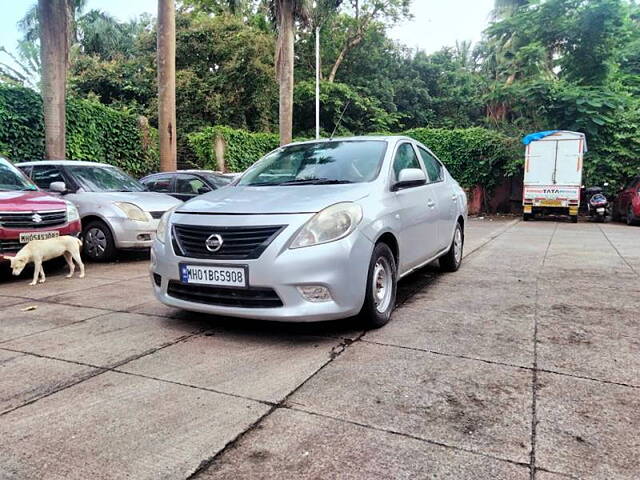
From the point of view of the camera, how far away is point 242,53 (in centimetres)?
2173

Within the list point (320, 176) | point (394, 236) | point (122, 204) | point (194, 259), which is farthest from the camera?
point (122, 204)

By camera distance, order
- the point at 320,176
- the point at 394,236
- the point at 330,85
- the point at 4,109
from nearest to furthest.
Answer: the point at 394,236, the point at 320,176, the point at 4,109, the point at 330,85

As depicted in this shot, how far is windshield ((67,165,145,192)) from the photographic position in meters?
7.58

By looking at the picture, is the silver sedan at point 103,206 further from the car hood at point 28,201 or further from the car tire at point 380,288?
the car tire at point 380,288

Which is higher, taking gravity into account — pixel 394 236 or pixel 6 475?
pixel 394 236

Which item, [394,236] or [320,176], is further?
[320,176]

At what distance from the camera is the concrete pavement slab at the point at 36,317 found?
12.7ft

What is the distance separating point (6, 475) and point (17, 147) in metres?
10.4

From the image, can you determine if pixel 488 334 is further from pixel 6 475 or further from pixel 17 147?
pixel 17 147

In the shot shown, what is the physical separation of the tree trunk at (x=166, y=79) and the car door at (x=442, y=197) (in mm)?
7566

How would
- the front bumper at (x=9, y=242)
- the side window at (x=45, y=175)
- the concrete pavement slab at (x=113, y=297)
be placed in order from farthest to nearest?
1. the side window at (x=45, y=175)
2. the front bumper at (x=9, y=242)
3. the concrete pavement slab at (x=113, y=297)

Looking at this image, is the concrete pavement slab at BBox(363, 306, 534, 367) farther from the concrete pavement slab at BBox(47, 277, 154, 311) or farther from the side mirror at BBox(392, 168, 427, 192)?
the concrete pavement slab at BBox(47, 277, 154, 311)

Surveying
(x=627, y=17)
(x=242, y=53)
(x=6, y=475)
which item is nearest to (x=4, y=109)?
(x=6, y=475)

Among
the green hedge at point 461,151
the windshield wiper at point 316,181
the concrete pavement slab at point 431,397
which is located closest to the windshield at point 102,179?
the windshield wiper at point 316,181
